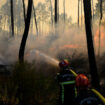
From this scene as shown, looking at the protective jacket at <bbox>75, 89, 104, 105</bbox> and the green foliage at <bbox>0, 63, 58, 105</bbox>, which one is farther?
the green foliage at <bbox>0, 63, 58, 105</bbox>

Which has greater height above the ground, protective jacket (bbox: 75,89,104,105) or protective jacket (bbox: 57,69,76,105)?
protective jacket (bbox: 75,89,104,105)

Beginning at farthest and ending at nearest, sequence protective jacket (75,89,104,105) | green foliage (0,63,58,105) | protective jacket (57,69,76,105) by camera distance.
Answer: protective jacket (57,69,76,105)
green foliage (0,63,58,105)
protective jacket (75,89,104,105)

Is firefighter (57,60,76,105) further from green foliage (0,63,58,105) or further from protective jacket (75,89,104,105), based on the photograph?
protective jacket (75,89,104,105)

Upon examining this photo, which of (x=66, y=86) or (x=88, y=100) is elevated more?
(x=88, y=100)

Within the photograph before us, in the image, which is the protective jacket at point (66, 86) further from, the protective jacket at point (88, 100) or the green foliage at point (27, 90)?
the protective jacket at point (88, 100)

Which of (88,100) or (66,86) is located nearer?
(88,100)

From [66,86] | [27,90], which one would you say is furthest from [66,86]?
[27,90]

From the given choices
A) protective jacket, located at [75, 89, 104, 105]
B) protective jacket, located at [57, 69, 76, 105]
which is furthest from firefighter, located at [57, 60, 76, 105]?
protective jacket, located at [75, 89, 104, 105]

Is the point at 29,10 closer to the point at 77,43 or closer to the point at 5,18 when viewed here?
the point at 77,43

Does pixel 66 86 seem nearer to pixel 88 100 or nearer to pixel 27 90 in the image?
pixel 27 90

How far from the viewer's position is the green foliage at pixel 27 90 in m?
4.53

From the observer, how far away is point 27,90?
4641 mm

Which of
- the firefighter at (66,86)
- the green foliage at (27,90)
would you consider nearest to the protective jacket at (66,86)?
the firefighter at (66,86)

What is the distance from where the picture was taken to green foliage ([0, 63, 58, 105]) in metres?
4.53
